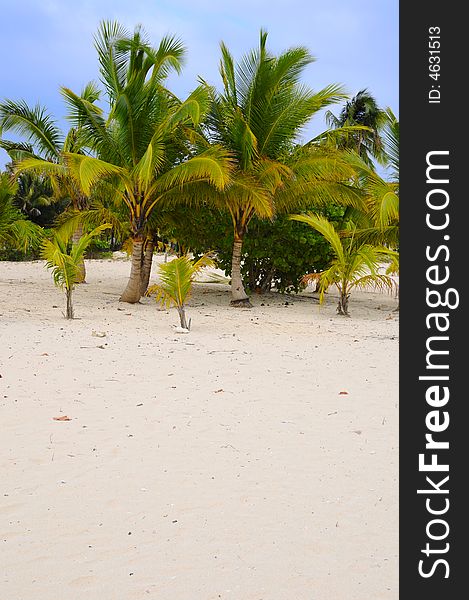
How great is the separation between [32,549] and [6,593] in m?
0.37

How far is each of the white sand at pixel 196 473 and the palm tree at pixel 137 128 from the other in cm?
511

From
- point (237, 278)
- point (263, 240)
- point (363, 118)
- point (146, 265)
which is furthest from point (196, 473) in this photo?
point (363, 118)

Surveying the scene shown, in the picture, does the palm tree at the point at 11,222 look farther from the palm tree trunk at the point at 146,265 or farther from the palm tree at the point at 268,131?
the palm tree at the point at 268,131

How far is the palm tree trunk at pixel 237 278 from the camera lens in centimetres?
1498

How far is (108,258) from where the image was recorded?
32875 millimetres

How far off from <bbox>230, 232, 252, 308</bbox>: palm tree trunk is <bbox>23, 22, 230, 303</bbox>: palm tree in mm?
1894

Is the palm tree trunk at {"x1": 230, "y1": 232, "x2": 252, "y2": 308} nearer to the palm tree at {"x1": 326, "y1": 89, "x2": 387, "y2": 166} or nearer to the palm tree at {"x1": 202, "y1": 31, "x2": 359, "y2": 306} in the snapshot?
the palm tree at {"x1": 202, "y1": 31, "x2": 359, "y2": 306}

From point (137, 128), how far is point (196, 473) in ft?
33.0

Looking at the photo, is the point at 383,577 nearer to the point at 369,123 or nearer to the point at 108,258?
the point at 108,258

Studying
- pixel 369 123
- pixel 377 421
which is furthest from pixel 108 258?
pixel 377 421

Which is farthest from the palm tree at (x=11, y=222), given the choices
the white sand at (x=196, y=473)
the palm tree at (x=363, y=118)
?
the palm tree at (x=363, y=118)

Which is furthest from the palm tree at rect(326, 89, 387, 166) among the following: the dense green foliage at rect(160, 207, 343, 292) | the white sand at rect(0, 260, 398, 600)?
the white sand at rect(0, 260, 398, 600)

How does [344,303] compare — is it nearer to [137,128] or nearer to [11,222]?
[137,128]

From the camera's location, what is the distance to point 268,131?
45.5ft
